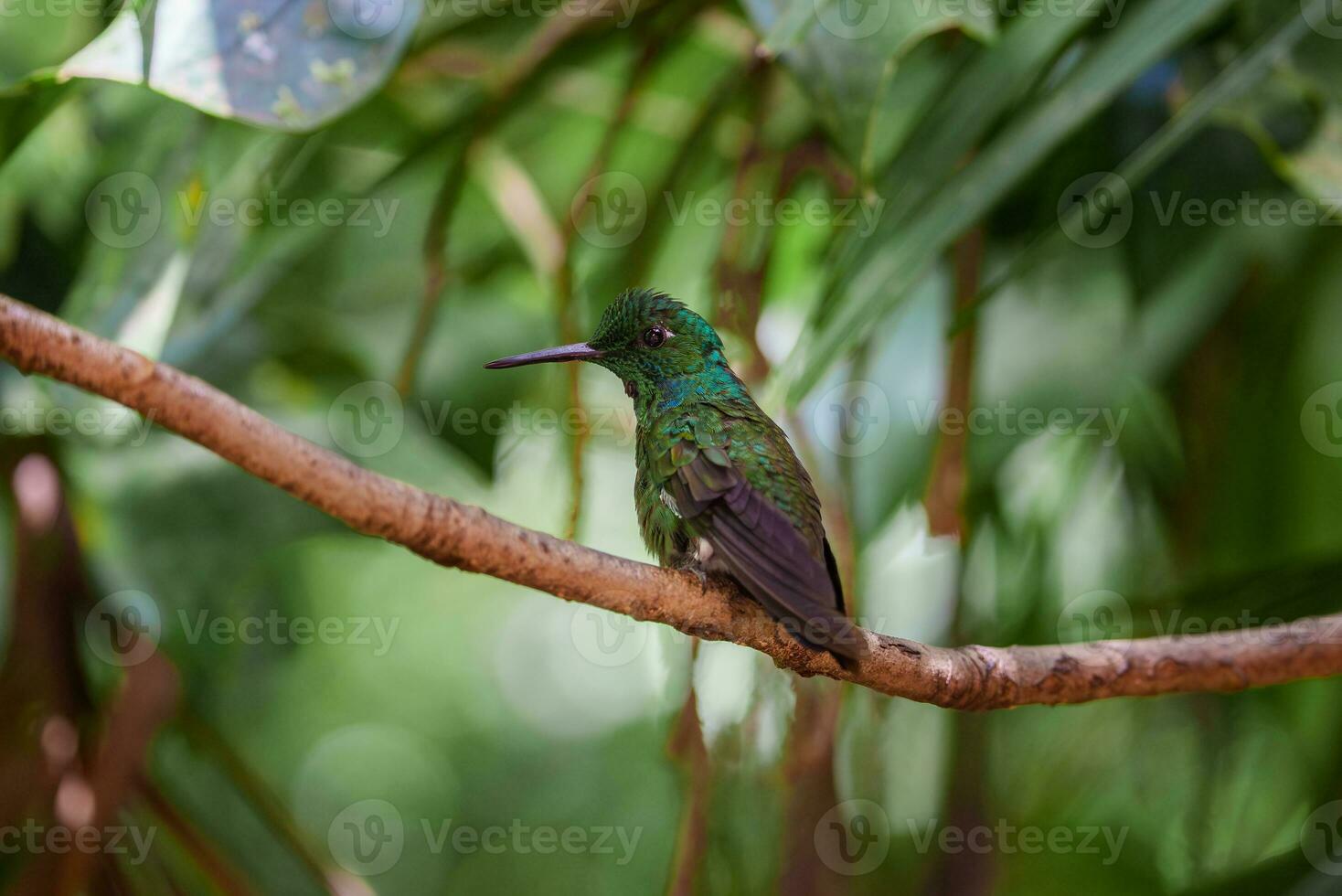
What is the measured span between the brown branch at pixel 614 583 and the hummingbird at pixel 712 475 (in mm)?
81

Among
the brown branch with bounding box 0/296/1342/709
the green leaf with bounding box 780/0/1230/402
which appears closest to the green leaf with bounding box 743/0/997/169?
the green leaf with bounding box 780/0/1230/402

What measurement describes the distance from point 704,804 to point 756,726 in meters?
0.22

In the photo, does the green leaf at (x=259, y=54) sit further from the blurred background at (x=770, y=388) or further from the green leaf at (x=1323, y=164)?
the green leaf at (x=1323, y=164)

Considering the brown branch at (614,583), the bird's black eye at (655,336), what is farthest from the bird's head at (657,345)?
the brown branch at (614,583)

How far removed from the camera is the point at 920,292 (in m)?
3.27

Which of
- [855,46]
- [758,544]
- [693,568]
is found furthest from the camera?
[855,46]

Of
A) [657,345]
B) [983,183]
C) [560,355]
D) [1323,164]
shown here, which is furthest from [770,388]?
[1323,164]

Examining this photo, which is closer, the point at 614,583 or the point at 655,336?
the point at 614,583

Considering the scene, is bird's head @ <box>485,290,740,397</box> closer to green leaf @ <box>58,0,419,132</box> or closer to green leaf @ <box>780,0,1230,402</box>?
green leaf @ <box>780,0,1230,402</box>

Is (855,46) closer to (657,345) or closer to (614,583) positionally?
(657,345)

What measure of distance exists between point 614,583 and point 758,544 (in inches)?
18.0

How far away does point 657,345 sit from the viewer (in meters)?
2.59

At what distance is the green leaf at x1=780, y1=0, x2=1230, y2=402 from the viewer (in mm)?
2268

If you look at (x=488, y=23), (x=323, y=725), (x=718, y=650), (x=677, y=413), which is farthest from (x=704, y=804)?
(x=323, y=725)
